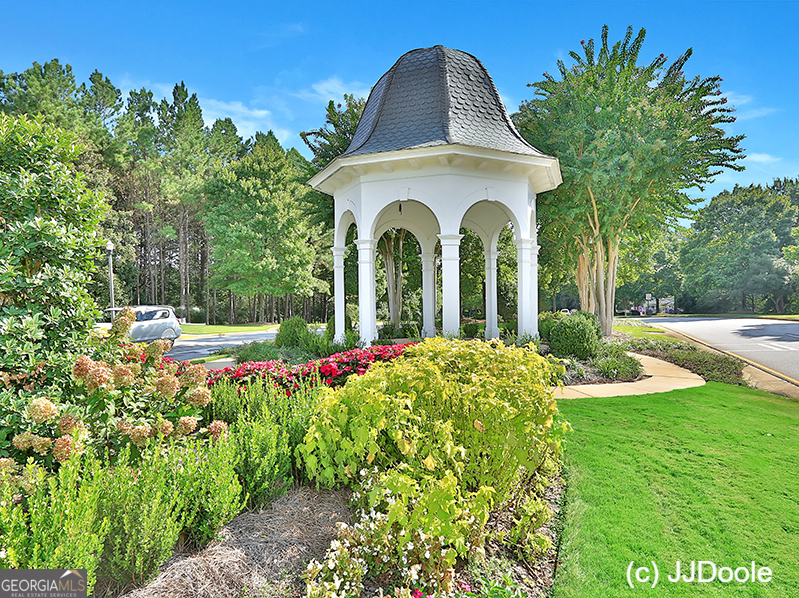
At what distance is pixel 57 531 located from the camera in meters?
2.08

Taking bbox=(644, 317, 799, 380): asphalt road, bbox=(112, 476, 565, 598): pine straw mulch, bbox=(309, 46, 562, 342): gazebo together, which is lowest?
bbox=(644, 317, 799, 380): asphalt road

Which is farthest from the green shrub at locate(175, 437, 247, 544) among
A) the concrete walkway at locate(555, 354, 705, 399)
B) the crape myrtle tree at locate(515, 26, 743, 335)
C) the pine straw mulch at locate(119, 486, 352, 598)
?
the crape myrtle tree at locate(515, 26, 743, 335)

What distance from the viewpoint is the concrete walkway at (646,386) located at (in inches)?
302

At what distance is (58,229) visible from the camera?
3230 mm

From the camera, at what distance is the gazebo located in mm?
9445

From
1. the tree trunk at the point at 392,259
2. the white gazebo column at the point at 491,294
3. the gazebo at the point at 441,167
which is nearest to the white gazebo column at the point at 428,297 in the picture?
the white gazebo column at the point at 491,294

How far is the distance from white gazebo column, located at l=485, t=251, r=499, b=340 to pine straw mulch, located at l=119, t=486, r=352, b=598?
10.1m

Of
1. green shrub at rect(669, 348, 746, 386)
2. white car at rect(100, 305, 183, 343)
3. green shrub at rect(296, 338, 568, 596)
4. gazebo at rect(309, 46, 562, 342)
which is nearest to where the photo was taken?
green shrub at rect(296, 338, 568, 596)

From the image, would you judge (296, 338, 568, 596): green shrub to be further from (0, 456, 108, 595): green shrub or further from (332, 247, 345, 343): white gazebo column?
(332, 247, 345, 343): white gazebo column

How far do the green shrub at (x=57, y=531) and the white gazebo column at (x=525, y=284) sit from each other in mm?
9482

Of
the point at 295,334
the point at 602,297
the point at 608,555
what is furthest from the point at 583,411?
the point at 602,297

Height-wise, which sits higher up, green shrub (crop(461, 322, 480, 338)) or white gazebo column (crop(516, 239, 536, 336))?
white gazebo column (crop(516, 239, 536, 336))

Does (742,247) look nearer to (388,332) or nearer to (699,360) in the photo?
(699,360)

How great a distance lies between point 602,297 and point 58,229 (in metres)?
17.2
